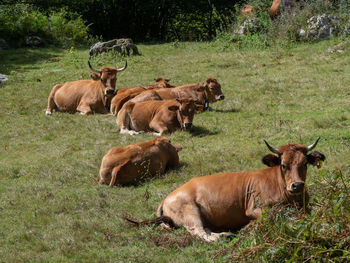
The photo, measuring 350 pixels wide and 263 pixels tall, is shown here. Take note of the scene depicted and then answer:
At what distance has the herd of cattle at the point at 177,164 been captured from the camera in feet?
22.9

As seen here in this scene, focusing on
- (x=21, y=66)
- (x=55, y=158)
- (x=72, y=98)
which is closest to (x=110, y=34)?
(x=21, y=66)

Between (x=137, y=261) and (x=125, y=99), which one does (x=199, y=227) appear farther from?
(x=125, y=99)

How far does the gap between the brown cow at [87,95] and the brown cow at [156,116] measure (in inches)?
94.0

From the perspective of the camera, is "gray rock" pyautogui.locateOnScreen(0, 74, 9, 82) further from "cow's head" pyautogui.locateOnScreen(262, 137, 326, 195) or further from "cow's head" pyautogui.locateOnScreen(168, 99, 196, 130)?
"cow's head" pyautogui.locateOnScreen(262, 137, 326, 195)

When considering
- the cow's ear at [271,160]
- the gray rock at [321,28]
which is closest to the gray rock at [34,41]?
the gray rock at [321,28]

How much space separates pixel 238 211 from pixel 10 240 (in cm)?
300

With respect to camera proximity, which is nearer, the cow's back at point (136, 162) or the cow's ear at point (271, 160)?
the cow's ear at point (271, 160)

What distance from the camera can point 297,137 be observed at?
11242 millimetres

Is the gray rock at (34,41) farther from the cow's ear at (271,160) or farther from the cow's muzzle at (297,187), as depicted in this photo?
the cow's muzzle at (297,187)

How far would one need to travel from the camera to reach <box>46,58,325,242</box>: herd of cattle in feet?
22.9

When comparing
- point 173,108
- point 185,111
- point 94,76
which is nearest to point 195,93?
point 173,108

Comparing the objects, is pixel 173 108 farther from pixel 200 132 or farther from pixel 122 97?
pixel 122 97

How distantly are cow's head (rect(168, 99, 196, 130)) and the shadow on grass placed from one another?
182 millimetres

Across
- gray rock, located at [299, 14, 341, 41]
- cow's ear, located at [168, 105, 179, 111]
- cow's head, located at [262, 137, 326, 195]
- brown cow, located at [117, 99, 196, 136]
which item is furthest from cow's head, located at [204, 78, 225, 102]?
cow's head, located at [262, 137, 326, 195]
